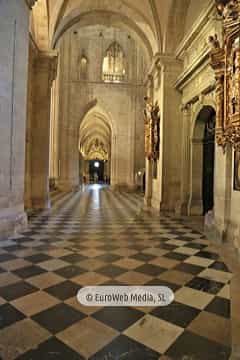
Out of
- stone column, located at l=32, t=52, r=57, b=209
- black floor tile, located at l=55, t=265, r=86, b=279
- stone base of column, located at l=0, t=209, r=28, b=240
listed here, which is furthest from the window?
black floor tile, located at l=55, t=265, r=86, b=279

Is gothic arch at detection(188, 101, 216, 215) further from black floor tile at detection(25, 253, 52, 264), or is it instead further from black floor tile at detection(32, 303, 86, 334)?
black floor tile at detection(32, 303, 86, 334)

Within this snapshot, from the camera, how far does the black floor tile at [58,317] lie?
79.2 inches

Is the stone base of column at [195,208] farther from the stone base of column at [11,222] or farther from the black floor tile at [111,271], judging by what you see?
the black floor tile at [111,271]

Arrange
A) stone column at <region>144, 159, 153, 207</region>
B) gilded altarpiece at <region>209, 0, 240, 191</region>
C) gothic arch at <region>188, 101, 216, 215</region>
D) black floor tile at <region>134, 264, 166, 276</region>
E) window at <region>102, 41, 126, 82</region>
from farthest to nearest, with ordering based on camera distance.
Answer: window at <region>102, 41, 126, 82</region>
stone column at <region>144, 159, 153, 207</region>
gothic arch at <region>188, 101, 216, 215</region>
gilded altarpiece at <region>209, 0, 240, 191</region>
black floor tile at <region>134, 264, 166, 276</region>

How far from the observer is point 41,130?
895cm

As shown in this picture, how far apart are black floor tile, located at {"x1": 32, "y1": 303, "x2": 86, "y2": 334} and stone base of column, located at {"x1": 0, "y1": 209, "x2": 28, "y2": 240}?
111 inches

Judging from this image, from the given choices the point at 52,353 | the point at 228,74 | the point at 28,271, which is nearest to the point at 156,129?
the point at 228,74

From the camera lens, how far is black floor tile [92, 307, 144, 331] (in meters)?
2.07

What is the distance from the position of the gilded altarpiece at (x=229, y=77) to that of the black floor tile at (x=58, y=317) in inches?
134

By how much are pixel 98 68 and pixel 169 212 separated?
671 inches

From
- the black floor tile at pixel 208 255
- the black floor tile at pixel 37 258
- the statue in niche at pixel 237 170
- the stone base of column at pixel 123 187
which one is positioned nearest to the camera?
the black floor tile at pixel 37 258

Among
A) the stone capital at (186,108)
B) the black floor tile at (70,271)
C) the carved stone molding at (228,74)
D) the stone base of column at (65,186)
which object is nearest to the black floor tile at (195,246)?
the carved stone molding at (228,74)

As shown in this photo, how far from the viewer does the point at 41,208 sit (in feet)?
29.1

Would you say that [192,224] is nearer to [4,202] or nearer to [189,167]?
[189,167]
